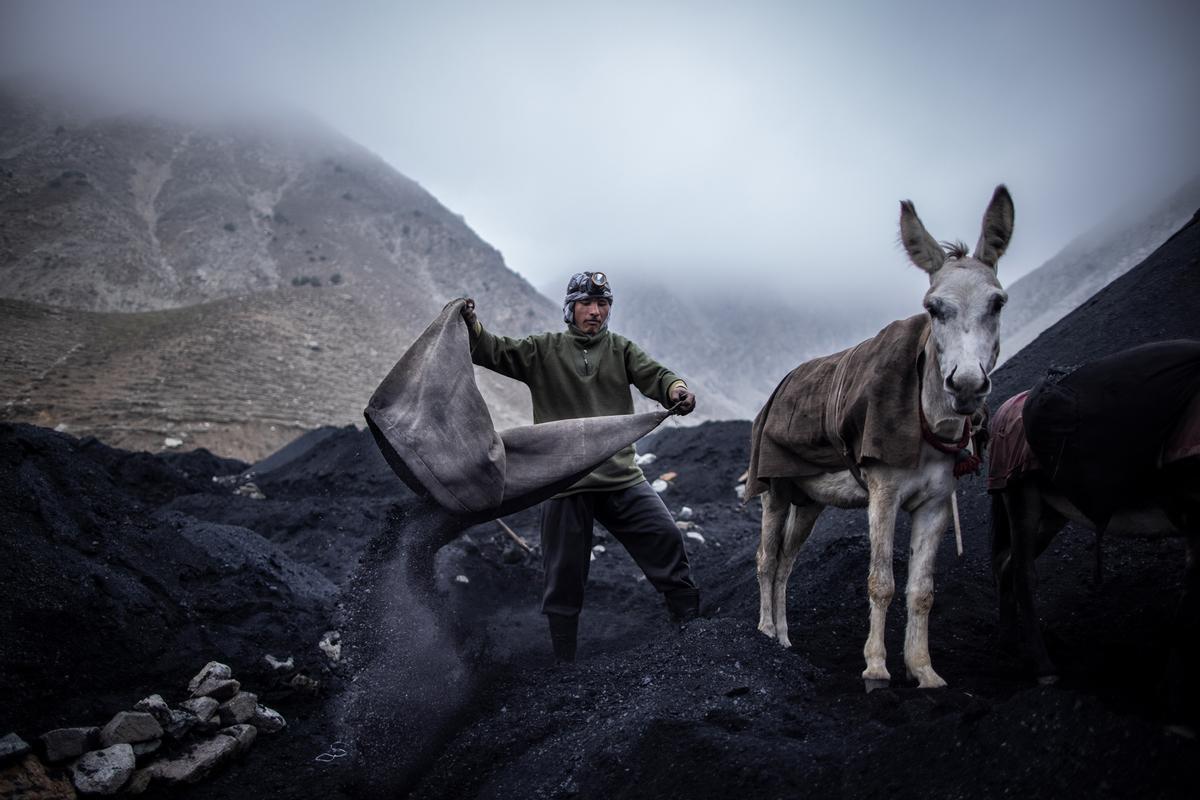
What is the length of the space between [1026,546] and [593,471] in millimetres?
2116

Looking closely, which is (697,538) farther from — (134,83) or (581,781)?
(134,83)

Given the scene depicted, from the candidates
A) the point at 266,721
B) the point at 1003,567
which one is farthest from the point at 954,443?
the point at 266,721

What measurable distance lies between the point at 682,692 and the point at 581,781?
552 mm

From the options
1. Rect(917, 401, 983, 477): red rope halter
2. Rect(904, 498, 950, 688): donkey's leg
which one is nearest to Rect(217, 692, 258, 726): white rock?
Rect(904, 498, 950, 688): donkey's leg

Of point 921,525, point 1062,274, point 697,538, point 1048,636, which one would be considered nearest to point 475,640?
point 921,525

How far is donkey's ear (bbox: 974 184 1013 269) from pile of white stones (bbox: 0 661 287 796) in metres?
3.95

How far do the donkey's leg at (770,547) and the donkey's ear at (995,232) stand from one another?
67.0 inches

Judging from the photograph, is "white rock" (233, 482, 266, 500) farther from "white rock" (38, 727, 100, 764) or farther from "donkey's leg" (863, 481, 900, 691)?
"donkey's leg" (863, 481, 900, 691)

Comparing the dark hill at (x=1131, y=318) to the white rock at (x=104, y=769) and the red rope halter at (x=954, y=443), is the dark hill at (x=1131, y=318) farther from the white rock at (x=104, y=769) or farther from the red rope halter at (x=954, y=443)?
the white rock at (x=104, y=769)

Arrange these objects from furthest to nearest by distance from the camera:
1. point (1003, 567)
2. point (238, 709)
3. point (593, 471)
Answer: point (593, 471) < point (1003, 567) < point (238, 709)

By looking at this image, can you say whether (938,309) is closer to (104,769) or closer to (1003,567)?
(1003,567)

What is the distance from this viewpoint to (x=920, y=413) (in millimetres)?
2875

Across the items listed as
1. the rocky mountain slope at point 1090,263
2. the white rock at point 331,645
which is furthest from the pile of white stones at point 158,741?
the rocky mountain slope at point 1090,263

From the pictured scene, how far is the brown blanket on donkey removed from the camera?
114 inches
